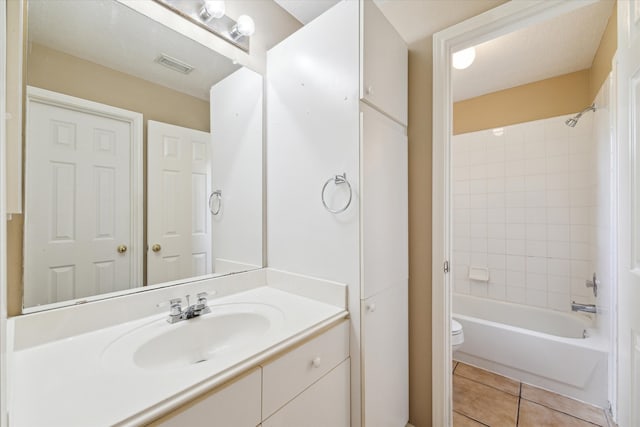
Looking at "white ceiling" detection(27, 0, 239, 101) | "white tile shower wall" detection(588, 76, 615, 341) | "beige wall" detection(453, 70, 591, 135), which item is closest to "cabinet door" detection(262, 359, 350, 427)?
"white ceiling" detection(27, 0, 239, 101)

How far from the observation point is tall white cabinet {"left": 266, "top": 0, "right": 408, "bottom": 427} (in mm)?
1136

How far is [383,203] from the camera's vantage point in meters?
1.27

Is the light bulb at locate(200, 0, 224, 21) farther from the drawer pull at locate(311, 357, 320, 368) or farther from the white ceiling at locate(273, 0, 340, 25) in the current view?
the drawer pull at locate(311, 357, 320, 368)

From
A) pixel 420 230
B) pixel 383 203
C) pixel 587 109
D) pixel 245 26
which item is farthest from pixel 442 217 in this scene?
pixel 587 109

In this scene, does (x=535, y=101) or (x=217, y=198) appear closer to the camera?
(x=217, y=198)

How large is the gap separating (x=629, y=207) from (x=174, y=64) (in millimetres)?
1873

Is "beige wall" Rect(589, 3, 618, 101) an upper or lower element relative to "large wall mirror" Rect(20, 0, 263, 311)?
upper

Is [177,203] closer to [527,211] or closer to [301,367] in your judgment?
[301,367]

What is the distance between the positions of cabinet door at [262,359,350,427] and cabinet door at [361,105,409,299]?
338 mm

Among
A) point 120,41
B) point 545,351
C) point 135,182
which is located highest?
point 120,41

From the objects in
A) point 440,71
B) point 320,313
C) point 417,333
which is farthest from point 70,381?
point 440,71

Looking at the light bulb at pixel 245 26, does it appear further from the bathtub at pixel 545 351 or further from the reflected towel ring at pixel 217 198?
the bathtub at pixel 545 351

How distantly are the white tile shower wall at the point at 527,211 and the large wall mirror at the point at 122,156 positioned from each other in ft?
8.22

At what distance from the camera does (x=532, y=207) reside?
8.54ft
